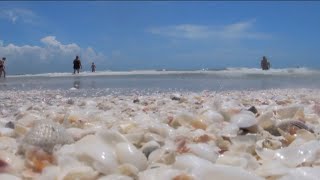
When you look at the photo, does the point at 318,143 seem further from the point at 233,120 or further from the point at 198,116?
the point at 198,116

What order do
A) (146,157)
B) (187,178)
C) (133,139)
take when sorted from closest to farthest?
(187,178) → (146,157) → (133,139)

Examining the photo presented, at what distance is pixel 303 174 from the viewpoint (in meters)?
1.69

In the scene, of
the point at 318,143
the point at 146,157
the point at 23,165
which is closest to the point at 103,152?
the point at 146,157

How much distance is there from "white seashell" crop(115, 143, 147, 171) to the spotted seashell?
363 mm

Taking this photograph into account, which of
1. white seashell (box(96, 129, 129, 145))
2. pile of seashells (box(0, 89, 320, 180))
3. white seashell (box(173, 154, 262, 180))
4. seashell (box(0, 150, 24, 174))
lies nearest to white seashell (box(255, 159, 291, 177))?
pile of seashells (box(0, 89, 320, 180))

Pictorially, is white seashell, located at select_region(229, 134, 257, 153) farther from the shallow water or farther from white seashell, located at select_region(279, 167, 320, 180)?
the shallow water

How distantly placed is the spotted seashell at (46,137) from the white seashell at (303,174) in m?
1.10

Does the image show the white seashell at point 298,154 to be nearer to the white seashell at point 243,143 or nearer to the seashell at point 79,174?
the white seashell at point 243,143

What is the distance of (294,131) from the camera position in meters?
2.62

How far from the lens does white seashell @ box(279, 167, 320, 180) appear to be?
1.66 m

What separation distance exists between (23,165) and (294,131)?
5.32ft

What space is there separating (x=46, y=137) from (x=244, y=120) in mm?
1294

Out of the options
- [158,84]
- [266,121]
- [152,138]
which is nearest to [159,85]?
[158,84]

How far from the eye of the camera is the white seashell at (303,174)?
1.66 metres
